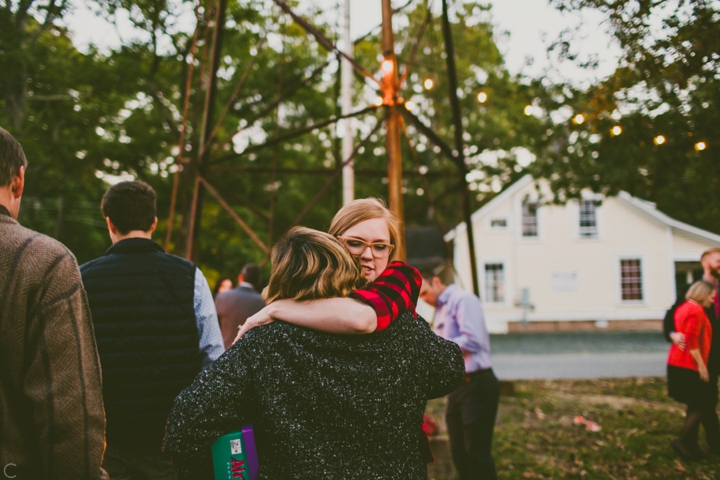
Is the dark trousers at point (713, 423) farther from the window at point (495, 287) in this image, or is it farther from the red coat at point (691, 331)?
the window at point (495, 287)

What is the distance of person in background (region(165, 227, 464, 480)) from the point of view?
1.45 metres

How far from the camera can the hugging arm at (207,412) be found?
142 cm

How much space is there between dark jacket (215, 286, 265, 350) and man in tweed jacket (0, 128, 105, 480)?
432cm

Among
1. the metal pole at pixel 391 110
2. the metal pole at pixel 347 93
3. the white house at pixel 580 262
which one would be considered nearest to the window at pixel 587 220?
the white house at pixel 580 262

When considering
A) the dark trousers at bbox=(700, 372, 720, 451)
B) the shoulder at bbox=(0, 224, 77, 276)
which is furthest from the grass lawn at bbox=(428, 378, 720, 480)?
the shoulder at bbox=(0, 224, 77, 276)

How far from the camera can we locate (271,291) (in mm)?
1665

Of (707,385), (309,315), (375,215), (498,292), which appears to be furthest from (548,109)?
(498,292)

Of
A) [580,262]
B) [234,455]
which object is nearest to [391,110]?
[234,455]

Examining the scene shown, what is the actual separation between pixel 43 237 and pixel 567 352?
648 inches

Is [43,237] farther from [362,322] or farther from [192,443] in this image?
[362,322]

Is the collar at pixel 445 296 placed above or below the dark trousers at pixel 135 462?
above

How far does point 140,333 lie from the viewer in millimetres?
2432

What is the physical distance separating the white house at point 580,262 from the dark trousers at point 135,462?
21217 millimetres

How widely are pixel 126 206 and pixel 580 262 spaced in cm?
2338
